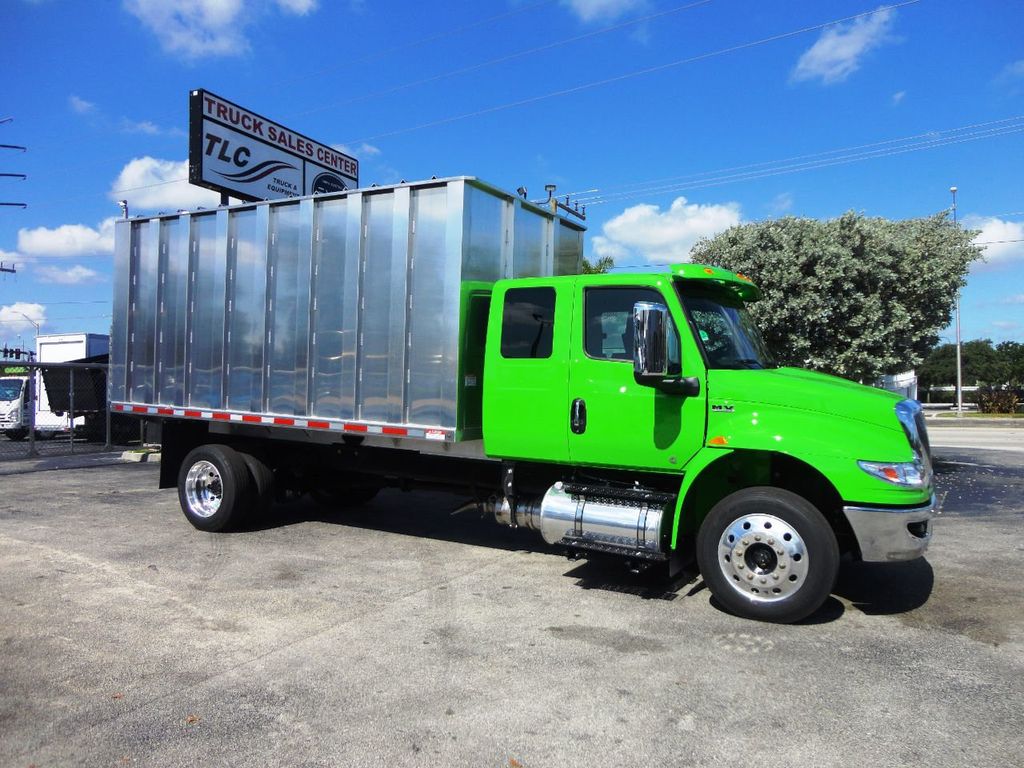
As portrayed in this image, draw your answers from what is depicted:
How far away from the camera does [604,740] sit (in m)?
3.67

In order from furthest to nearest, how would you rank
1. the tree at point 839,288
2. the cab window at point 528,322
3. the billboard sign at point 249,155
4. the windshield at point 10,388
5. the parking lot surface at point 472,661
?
the windshield at point 10,388 < the billboard sign at point 249,155 < the tree at point 839,288 < the cab window at point 528,322 < the parking lot surface at point 472,661

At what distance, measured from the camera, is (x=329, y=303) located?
24.3ft

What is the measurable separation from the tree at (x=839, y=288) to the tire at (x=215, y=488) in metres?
10.2

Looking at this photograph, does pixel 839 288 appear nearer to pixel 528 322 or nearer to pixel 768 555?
pixel 528 322

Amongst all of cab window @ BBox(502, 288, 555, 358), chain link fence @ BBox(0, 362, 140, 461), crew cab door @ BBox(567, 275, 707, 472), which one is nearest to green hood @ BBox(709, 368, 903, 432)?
crew cab door @ BBox(567, 275, 707, 472)

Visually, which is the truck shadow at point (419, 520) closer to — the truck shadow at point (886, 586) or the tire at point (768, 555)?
the tire at point (768, 555)

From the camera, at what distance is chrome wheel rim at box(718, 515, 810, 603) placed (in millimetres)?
5219

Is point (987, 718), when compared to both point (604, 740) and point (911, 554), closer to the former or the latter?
point (911, 554)

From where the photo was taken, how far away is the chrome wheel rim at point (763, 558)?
17.1 feet

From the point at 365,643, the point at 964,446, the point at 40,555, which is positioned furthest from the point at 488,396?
the point at 964,446

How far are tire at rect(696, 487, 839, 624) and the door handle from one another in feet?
3.94

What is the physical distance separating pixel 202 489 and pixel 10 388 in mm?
17914

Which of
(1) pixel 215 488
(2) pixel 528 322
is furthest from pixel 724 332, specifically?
(1) pixel 215 488

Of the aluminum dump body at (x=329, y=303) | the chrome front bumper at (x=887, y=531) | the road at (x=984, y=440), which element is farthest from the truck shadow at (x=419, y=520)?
the road at (x=984, y=440)
